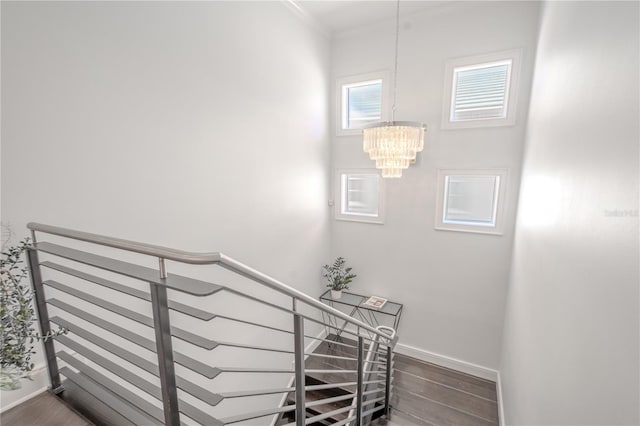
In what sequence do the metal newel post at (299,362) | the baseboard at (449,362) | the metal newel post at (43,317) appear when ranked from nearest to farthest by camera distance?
the metal newel post at (299,362) < the metal newel post at (43,317) < the baseboard at (449,362)

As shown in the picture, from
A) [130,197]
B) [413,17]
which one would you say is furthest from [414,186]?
[130,197]

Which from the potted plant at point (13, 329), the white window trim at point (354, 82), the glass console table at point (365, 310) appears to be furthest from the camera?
the glass console table at point (365, 310)

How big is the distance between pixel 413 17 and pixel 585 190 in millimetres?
3324

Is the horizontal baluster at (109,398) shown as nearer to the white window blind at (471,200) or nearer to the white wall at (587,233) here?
the white wall at (587,233)

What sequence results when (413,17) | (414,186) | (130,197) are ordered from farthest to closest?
1. (414,186)
2. (413,17)
3. (130,197)

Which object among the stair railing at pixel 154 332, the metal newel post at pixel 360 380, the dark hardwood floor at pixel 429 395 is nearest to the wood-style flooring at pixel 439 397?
the dark hardwood floor at pixel 429 395

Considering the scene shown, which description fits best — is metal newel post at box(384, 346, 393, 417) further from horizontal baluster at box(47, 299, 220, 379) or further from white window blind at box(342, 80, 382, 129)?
white window blind at box(342, 80, 382, 129)

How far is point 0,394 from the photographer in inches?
50.8

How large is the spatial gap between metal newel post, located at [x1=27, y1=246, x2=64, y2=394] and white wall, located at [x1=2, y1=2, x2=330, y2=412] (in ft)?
0.49

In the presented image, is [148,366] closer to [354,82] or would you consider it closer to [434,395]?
[434,395]

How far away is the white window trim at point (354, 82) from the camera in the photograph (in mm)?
3754

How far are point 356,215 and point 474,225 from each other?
1.61 metres

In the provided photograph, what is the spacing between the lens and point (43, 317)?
53.7 inches

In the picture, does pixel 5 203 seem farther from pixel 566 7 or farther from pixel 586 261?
pixel 566 7
